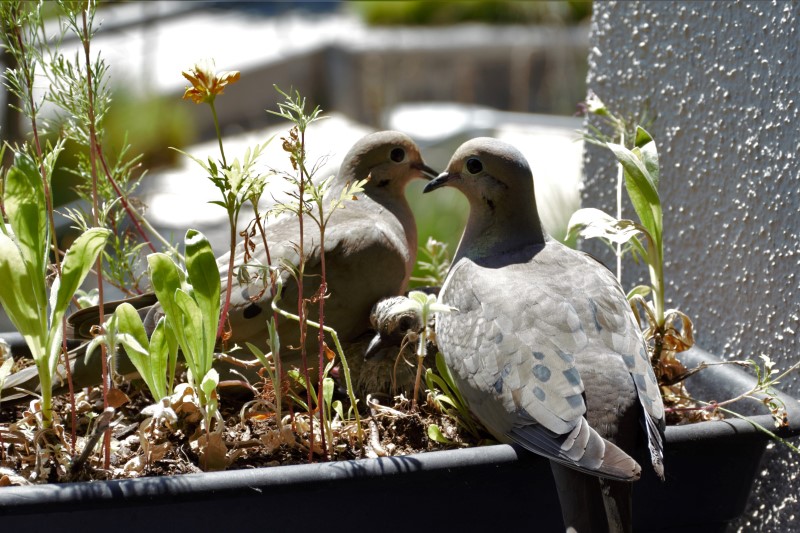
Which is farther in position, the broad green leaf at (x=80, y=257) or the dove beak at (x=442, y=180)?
the dove beak at (x=442, y=180)

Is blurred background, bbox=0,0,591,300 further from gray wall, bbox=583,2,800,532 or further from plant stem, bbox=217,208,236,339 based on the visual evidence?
plant stem, bbox=217,208,236,339

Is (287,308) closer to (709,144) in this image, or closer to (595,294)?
(595,294)

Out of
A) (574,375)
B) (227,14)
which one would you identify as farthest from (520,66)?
(574,375)

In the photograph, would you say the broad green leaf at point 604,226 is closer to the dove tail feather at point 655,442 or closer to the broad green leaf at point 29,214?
the dove tail feather at point 655,442

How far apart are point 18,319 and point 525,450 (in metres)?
0.63

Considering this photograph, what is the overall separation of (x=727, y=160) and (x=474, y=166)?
0.43 m

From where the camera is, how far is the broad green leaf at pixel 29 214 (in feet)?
4.00

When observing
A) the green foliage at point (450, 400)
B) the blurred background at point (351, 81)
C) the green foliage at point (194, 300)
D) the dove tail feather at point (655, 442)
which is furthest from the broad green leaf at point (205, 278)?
the blurred background at point (351, 81)

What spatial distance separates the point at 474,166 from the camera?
1.69 m

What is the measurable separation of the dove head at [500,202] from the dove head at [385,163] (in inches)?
12.0

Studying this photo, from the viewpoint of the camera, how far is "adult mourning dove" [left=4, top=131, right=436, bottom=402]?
5.17 feet

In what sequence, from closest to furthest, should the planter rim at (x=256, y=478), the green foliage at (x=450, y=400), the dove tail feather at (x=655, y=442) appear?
the planter rim at (x=256, y=478)
the dove tail feather at (x=655, y=442)
the green foliage at (x=450, y=400)

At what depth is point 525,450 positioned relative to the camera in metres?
1.22

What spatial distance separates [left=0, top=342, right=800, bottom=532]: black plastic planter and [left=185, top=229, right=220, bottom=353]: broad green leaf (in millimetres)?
228
